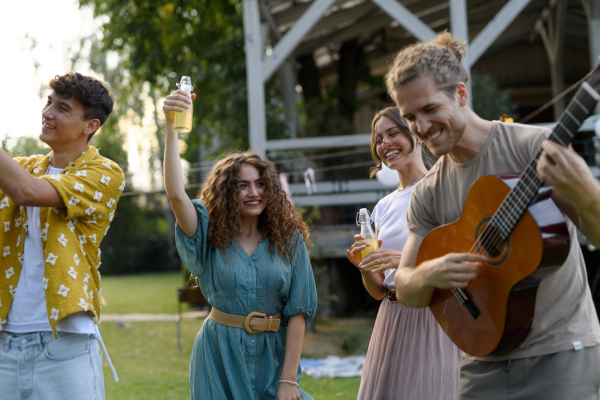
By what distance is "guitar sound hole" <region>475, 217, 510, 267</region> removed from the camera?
183 centimetres

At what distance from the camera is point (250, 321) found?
2.81 meters

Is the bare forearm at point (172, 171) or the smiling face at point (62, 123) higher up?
the smiling face at point (62, 123)

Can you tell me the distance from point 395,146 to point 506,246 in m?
1.36

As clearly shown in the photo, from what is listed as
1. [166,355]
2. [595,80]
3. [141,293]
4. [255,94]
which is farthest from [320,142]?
[141,293]

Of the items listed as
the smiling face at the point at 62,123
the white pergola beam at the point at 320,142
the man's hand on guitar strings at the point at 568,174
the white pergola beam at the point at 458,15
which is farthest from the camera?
the white pergola beam at the point at 320,142

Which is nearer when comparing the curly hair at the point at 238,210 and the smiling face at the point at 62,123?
the smiling face at the point at 62,123

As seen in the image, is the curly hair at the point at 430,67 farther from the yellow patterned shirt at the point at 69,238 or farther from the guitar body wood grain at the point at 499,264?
the yellow patterned shirt at the point at 69,238

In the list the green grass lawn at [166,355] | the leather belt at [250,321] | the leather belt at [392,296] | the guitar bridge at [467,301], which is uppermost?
the guitar bridge at [467,301]

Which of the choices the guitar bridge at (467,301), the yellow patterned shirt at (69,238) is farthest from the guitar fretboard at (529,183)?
the yellow patterned shirt at (69,238)

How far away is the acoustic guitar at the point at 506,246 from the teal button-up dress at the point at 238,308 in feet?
3.20

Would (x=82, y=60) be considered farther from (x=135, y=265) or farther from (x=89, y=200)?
(x=89, y=200)

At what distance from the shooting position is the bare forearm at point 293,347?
279 cm

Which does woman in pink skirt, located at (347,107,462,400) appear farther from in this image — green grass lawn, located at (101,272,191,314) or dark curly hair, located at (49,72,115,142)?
green grass lawn, located at (101,272,191,314)

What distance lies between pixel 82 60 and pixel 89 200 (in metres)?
27.6
